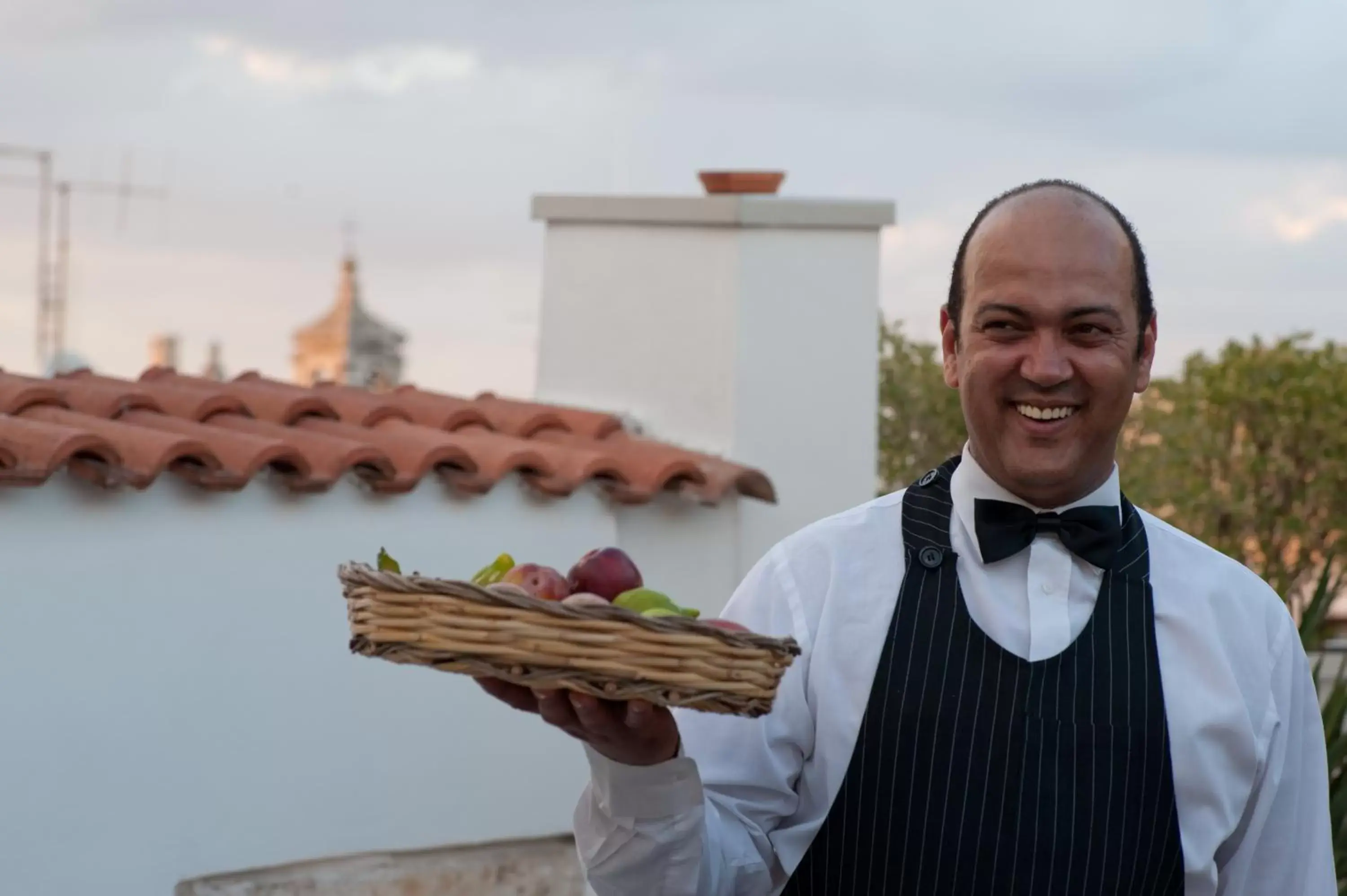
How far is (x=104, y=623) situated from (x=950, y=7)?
610cm

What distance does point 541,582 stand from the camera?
210 centimetres

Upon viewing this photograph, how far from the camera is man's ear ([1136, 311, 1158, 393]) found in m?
2.44

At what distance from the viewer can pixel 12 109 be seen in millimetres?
14930

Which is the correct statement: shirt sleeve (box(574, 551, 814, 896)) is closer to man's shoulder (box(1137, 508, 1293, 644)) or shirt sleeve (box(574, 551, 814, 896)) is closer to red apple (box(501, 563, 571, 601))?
red apple (box(501, 563, 571, 601))

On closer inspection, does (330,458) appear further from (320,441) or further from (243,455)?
(243,455)

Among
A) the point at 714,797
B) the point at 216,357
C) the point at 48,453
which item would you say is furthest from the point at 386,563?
the point at 216,357

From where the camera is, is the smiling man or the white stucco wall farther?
the white stucco wall

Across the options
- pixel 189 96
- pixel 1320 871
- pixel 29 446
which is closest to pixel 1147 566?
pixel 1320 871

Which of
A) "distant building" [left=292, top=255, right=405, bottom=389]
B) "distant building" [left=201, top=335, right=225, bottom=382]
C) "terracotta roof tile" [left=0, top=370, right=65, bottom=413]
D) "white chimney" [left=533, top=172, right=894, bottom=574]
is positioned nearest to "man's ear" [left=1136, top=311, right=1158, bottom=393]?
"white chimney" [left=533, top=172, right=894, bottom=574]

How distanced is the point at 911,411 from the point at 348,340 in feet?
43.8

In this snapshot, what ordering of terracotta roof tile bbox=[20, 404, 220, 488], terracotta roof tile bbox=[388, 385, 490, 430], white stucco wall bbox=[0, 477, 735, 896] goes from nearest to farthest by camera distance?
white stucco wall bbox=[0, 477, 735, 896], terracotta roof tile bbox=[20, 404, 220, 488], terracotta roof tile bbox=[388, 385, 490, 430]

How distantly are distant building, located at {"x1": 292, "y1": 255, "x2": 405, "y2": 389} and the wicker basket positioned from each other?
17727mm

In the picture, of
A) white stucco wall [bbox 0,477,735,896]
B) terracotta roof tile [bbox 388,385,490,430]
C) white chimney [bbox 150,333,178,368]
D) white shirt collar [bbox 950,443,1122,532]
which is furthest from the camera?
white chimney [bbox 150,333,178,368]

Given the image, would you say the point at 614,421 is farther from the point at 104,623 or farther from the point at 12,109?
the point at 12,109
